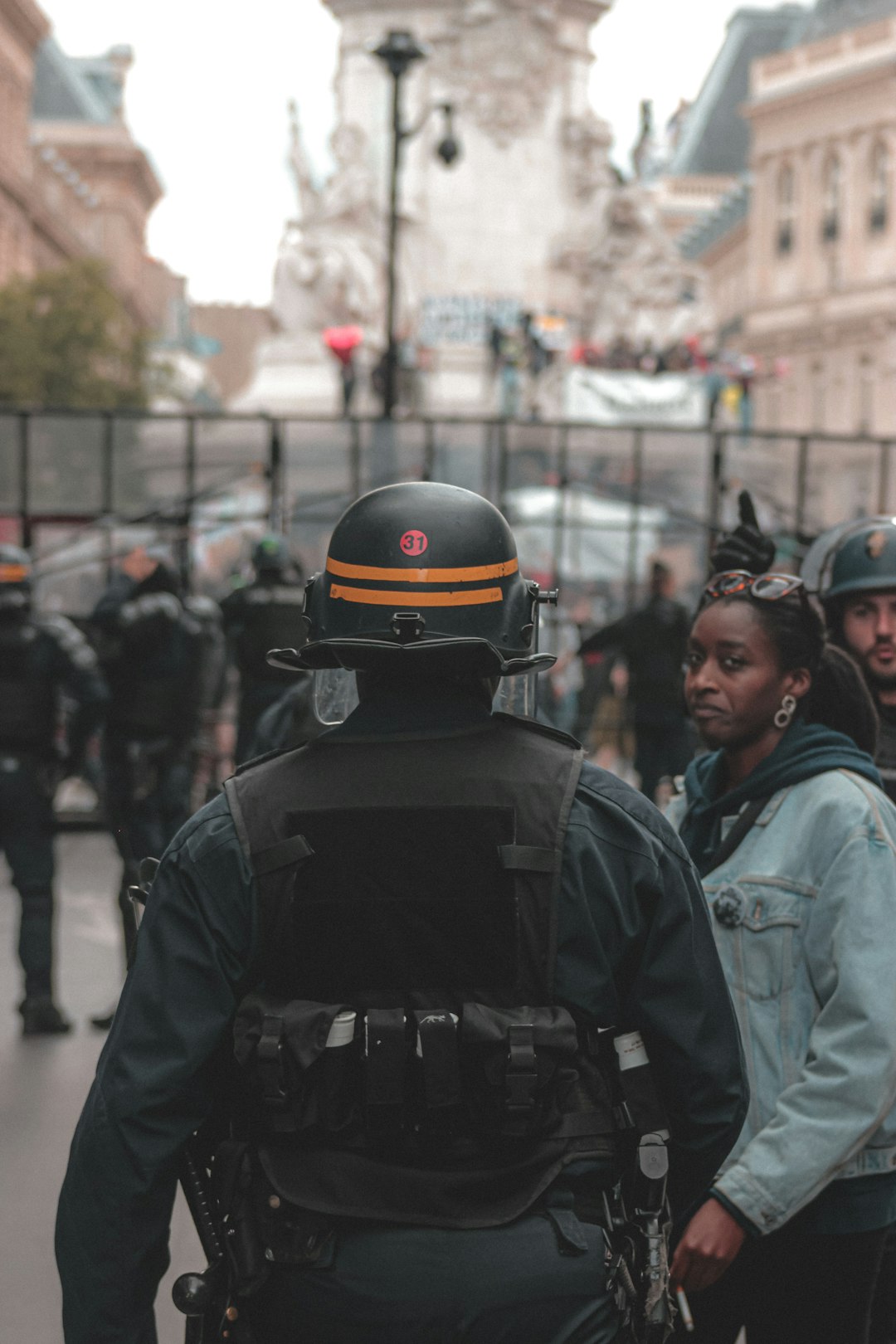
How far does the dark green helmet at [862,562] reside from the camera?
3428 millimetres

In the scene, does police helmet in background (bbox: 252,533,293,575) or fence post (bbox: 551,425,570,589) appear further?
fence post (bbox: 551,425,570,589)

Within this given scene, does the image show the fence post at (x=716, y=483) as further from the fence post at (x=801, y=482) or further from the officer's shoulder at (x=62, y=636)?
the officer's shoulder at (x=62, y=636)

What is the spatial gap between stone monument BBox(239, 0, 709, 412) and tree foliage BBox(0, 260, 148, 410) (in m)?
12.0

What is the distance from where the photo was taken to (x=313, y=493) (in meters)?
14.4

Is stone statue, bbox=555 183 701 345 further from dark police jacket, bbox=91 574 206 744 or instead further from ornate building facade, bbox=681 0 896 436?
dark police jacket, bbox=91 574 206 744

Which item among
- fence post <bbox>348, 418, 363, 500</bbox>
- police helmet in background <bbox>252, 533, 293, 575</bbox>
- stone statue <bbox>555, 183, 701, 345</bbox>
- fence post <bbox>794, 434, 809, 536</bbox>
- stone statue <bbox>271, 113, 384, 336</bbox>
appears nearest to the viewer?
police helmet in background <bbox>252, 533, 293, 575</bbox>

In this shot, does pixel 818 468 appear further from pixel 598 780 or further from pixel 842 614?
pixel 598 780

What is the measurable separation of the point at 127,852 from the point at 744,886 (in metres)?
1.01

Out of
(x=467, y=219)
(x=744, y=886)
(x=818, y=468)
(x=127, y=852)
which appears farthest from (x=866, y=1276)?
(x=467, y=219)

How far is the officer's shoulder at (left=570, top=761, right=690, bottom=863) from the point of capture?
6.79ft

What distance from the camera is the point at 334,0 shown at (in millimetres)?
30391

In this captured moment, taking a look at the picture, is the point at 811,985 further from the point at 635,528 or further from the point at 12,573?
the point at 635,528

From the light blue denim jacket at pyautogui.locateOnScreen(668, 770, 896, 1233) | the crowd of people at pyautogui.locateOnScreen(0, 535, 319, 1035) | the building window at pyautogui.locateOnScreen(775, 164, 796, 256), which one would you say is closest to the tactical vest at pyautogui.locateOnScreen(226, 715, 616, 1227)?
the light blue denim jacket at pyautogui.locateOnScreen(668, 770, 896, 1233)

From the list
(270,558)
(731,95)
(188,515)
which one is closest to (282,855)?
(270,558)
